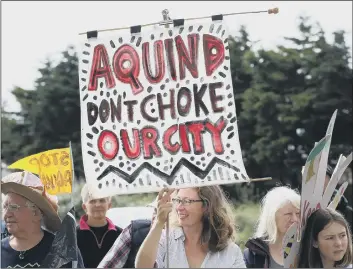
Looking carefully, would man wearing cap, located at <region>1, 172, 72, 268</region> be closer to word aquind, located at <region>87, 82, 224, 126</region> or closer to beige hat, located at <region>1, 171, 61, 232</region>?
beige hat, located at <region>1, 171, 61, 232</region>

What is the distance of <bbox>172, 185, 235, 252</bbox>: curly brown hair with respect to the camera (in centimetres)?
466

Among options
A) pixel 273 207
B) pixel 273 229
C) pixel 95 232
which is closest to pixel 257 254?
pixel 273 229

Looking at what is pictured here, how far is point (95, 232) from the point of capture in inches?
224

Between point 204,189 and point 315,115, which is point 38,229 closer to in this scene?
point 204,189

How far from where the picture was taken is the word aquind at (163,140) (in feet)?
15.5

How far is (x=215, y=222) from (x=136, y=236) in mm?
405

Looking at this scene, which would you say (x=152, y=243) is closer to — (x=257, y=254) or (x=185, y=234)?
(x=185, y=234)

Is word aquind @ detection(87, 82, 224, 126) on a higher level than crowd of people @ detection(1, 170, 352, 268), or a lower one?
higher

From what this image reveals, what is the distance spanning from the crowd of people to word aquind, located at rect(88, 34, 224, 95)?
0.62 metres

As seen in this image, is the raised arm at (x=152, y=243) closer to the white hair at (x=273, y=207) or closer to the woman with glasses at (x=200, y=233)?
the woman with glasses at (x=200, y=233)

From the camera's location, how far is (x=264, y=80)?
30.0 meters

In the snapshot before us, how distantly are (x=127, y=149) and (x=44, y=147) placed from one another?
1139 inches

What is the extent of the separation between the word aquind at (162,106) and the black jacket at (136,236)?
539 mm

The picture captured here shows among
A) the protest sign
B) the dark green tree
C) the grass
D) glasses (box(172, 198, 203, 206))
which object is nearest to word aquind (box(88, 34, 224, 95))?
the protest sign
